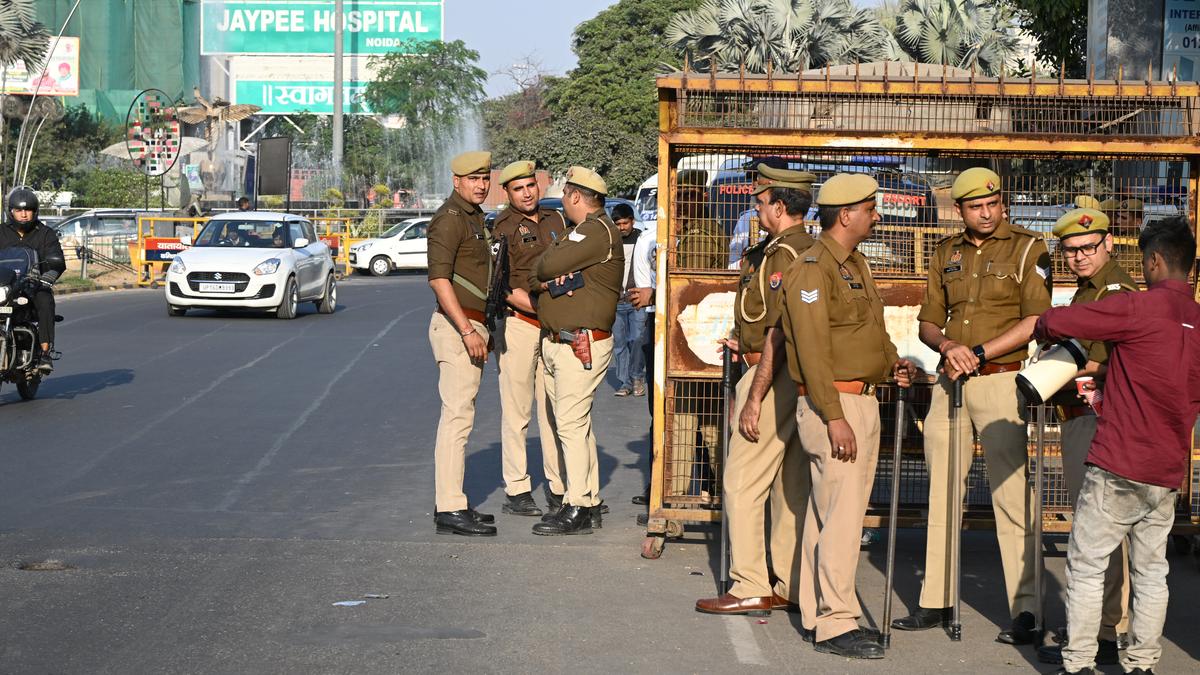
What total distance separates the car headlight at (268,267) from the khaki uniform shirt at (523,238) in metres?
14.4

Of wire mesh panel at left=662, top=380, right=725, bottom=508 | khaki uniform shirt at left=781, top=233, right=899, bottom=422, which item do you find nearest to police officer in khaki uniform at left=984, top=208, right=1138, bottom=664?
khaki uniform shirt at left=781, top=233, right=899, bottom=422

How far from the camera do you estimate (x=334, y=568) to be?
7473 millimetres

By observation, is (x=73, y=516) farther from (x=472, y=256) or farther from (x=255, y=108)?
(x=255, y=108)

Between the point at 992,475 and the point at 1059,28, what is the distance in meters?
13.8

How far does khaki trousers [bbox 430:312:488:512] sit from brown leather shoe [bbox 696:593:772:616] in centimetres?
207

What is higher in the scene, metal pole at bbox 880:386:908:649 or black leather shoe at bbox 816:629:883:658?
metal pole at bbox 880:386:908:649

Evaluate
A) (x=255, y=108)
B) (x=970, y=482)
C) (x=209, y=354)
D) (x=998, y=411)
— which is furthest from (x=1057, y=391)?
(x=255, y=108)

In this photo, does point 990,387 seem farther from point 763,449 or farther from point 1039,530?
point 763,449

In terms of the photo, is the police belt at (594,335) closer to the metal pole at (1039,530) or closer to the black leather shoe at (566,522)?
the black leather shoe at (566,522)

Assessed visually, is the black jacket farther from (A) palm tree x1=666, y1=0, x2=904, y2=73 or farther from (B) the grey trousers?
(A) palm tree x1=666, y1=0, x2=904, y2=73

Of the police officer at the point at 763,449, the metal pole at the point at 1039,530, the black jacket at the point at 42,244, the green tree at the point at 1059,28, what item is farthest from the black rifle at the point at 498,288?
the green tree at the point at 1059,28

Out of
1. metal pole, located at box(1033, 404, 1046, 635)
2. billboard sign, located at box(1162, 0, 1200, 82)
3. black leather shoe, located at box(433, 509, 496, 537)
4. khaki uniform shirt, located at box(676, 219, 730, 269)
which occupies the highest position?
billboard sign, located at box(1162, 0, 1200, 82)

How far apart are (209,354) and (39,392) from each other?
11.7 ft

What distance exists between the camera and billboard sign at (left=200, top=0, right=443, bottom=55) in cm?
6088
